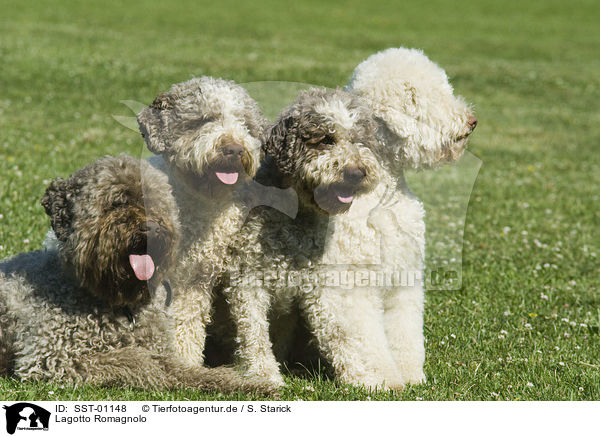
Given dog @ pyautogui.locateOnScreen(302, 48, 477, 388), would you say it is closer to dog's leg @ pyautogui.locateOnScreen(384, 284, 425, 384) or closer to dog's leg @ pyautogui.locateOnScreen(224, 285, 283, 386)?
dog's leg @ pyautogui.locateOnScreen(384, 284, 425, 384)

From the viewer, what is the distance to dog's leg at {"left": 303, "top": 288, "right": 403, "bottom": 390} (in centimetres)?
464

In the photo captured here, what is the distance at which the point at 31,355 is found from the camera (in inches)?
176

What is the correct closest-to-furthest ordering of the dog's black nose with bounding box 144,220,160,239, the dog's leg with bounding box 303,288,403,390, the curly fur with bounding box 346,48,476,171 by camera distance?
the dog's black nose with bounding box 144,220,160,239, the dog's leg with bounding box 303,288,403,390, the curly fur with bounding box 346,48,476,171

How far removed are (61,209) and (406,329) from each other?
2.29 metres

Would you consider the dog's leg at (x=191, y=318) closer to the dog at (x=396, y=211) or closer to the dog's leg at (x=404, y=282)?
the dog at (x=396, y=211)

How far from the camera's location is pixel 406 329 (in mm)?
5023

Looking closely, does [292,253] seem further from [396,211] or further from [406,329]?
[406,329]

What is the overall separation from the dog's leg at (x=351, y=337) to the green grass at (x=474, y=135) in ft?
0.55

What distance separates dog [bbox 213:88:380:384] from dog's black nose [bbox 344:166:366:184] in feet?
0.22

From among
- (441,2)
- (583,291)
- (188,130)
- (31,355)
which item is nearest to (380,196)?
(188,130)
